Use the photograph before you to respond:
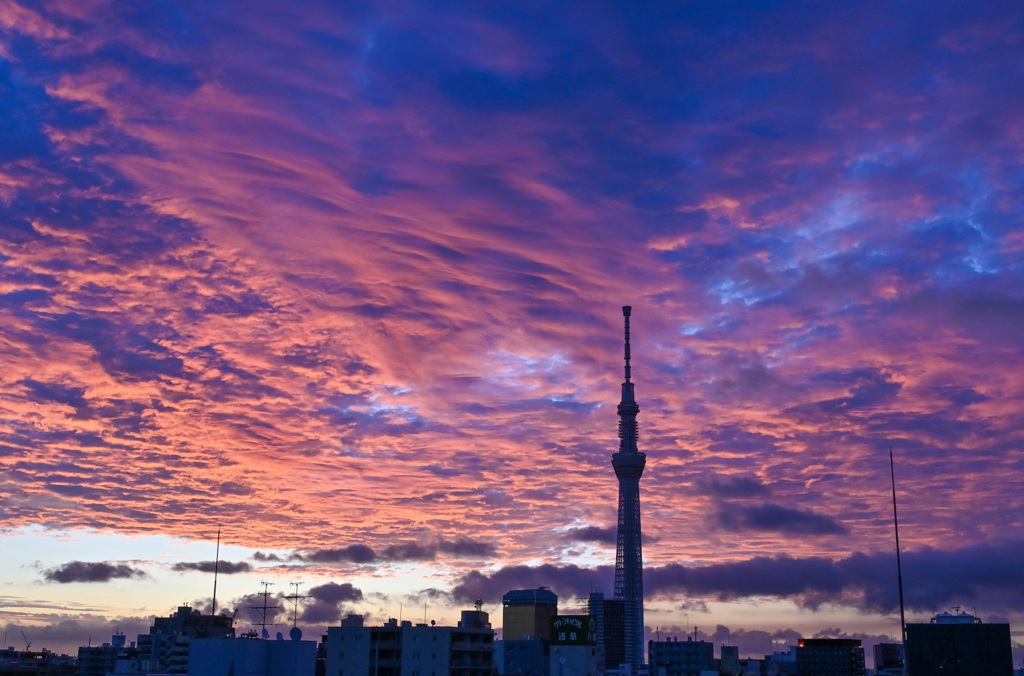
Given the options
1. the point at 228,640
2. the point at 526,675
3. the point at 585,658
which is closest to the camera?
the point at 228,640

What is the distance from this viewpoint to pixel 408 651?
12594 centimetres

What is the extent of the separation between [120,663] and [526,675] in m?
82.0

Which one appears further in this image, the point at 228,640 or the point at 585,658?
the point at 585,658

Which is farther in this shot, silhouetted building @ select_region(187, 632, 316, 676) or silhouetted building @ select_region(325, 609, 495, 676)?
silhouetted building @ select_region(325, 609, 495, 676)

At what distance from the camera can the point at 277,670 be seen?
3637 inches

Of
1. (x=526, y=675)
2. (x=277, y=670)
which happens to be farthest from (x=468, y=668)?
(x=526, y=675)

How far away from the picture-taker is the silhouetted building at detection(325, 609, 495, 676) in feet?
410

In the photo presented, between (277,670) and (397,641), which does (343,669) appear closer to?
(397,641)

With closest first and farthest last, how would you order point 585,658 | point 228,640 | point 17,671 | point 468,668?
point 228,640 < point 468,668 < point 585,658 < point 17,671

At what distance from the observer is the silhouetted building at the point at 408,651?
125 metres

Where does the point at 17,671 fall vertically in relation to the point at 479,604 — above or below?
below

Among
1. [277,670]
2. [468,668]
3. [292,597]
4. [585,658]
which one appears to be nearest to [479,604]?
[468,668]

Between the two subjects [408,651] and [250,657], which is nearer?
[250,657]

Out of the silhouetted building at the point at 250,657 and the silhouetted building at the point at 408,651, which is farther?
the silhouetted building at the point at 408,651
